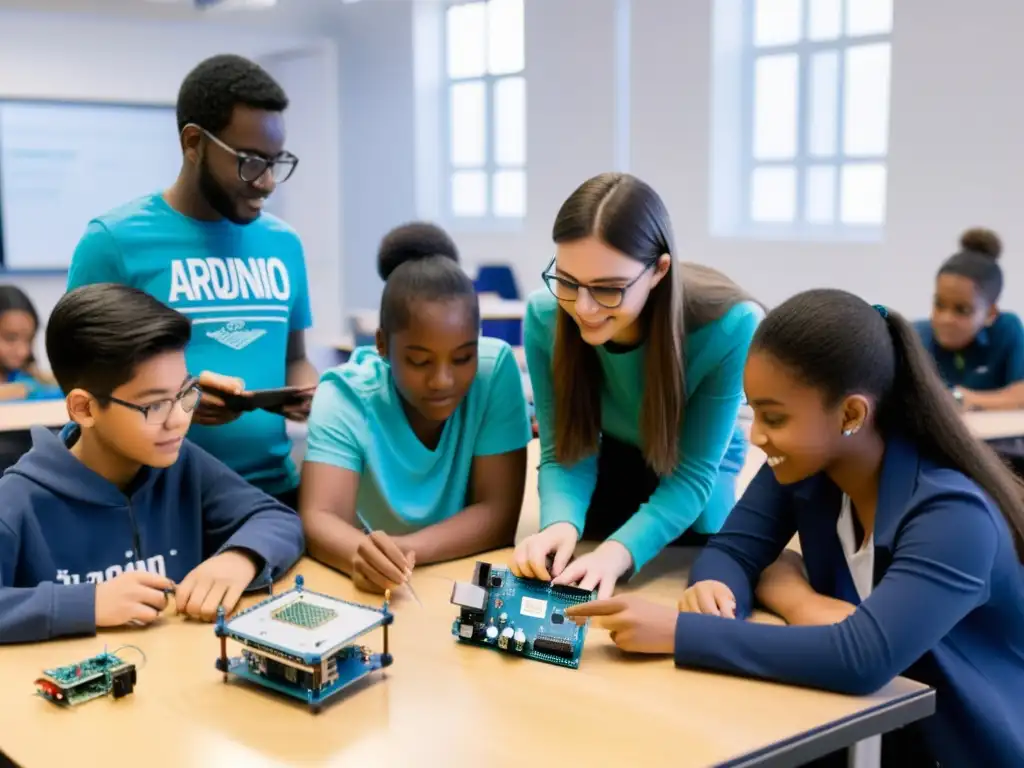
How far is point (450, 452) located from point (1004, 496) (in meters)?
0.98

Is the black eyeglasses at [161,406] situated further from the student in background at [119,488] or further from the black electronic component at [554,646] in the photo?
the black electronic component at [554,646]

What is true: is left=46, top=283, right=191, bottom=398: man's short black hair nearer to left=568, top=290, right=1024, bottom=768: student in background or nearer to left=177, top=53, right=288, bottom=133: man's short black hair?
left=177, top=53, right=288, bottom=133: man's short black hair

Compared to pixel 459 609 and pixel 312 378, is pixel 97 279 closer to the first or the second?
pixel 312 378

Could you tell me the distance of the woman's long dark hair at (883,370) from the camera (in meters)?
1.50

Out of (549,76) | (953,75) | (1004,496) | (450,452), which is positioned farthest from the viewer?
(549,76)

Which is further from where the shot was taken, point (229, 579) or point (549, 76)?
Result: point (549, 76)

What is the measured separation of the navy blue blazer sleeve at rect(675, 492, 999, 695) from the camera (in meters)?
1.37

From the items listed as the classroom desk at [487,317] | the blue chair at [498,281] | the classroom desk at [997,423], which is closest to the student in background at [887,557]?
the classroom desk at [997,423]

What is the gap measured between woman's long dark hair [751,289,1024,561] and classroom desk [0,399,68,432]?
2357 mm

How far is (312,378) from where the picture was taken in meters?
2.35

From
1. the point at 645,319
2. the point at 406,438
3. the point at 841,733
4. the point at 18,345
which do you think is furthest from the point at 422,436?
the point at 18,345

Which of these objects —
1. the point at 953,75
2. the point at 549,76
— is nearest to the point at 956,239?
the point at 953,75

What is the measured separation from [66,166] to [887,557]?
295 inches

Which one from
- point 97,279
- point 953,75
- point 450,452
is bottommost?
point 450,452
